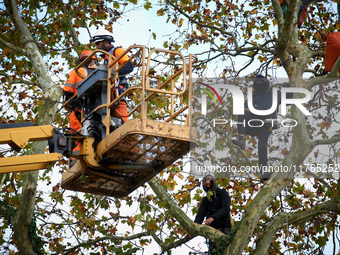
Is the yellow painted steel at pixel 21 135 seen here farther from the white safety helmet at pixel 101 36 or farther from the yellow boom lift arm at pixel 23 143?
the white safety helmet at pixel 101 36

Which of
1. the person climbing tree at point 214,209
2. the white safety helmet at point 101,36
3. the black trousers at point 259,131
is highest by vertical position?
the white safety helmet at point 101,36

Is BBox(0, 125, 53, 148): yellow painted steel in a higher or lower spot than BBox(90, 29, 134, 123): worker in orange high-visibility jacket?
lower

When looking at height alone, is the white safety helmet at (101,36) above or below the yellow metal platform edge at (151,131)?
above

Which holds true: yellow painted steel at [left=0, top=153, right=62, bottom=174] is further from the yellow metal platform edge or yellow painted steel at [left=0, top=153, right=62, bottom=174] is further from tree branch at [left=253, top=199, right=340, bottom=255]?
tree branch at [left=253, top=199, right=340, bottom=255]

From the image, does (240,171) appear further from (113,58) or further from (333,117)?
(113,58)

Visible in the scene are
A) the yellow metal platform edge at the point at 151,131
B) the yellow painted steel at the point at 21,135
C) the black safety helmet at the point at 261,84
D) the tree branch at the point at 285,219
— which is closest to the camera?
the yellow metal platform edge at the point at 151,131

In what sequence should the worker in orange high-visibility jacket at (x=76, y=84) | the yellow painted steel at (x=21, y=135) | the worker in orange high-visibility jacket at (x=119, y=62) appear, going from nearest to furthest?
the yellow painted steel at (x=21, y=135) → the worker in orange high-visibility jacket at (x=119, y=62) → the worker in orange high-visibility jacket at (x=76, y=84)

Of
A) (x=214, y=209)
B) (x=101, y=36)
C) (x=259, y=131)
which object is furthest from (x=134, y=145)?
(x=259, y=131)

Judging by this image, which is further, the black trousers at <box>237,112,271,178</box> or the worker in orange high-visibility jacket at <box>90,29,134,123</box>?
the black trousers at <box>237,112,271,178</box>

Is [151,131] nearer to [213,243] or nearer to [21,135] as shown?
[21,135]

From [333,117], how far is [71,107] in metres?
5.18

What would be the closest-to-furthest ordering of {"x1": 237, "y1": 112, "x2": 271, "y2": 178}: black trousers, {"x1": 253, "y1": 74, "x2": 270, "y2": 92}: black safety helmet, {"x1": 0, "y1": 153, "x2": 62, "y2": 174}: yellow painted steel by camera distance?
{"x1": 0, "y1": 153, "x2": 62, "y2": 174}: yellow painted steel → {"x1": 237, "y1": 112, "x2": 271, "y2": 178}: black trousers → {"x1": 253, "y1": 74, "x2": 270, "y2": 92}: black safety helmet

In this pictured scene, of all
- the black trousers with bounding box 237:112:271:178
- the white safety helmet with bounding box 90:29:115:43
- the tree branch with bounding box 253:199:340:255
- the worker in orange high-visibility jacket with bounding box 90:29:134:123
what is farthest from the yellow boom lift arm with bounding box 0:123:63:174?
the black trousers with bounding box 237:112:271:178

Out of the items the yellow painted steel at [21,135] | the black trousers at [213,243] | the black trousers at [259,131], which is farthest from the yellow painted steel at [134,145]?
the black trousers at [259,131]
